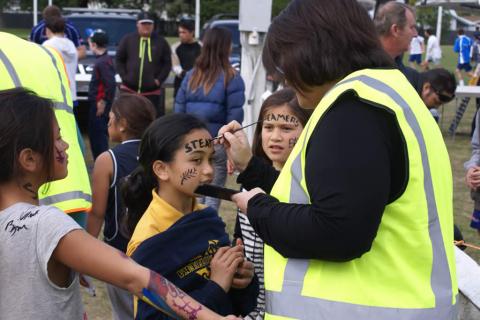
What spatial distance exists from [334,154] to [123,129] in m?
2.45

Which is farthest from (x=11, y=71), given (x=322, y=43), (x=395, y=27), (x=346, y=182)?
(x=395, y=27)

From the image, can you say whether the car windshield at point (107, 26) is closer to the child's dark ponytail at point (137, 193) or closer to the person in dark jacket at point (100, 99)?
the person in dark jacket at point (100, 99)

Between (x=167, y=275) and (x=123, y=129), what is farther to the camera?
(x=123, y=129)

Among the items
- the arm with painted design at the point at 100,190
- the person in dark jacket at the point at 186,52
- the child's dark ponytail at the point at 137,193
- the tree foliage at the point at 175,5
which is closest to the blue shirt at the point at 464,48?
the person in dark jacket at the point at 186,52

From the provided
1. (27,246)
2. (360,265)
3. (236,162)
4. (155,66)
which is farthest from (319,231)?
(155,66)

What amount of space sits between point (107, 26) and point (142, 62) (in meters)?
4.50

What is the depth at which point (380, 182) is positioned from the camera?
179 cm

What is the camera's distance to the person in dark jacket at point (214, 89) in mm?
6500

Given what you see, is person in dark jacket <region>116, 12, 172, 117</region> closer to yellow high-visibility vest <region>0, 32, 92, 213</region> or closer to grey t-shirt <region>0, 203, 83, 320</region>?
yellow high-visibility vest <region>0, 32, 92, 213</region>

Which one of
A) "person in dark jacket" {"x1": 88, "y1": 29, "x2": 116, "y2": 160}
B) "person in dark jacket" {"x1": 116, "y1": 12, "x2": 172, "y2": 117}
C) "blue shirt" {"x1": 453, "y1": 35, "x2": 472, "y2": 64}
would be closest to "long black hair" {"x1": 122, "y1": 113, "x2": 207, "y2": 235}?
"person in dark jacket" {"x1": 88, "y1": 29, "x2": 116, "y2": 160}

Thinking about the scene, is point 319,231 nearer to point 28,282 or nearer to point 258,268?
point 28,282

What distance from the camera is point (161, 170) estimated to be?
281 centimetres

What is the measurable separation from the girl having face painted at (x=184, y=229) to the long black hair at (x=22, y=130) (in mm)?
564

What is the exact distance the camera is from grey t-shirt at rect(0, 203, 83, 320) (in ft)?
6.44
